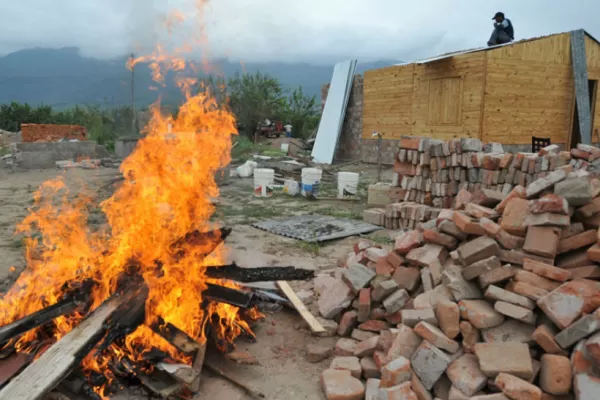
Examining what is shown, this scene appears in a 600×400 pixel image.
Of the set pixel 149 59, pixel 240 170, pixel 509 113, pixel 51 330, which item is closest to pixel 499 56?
pixel 509 113

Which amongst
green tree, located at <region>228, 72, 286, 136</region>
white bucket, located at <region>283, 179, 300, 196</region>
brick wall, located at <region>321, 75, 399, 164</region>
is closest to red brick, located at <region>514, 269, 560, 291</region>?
white bucket, located at <region>283, 179, 300, 196</region>

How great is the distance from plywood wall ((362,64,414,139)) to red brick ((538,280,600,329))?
13.2 metres

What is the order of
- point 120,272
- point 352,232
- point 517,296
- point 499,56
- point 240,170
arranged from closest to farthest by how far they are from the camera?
point 517,296 → point 120,272 → point 352,232 → point 499,56 → point 240,170

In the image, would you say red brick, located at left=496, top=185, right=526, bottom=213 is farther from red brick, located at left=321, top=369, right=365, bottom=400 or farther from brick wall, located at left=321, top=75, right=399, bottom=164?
brick wall, located at left=321, top=75, right=399, bottom=164

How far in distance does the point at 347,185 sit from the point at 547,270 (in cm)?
784

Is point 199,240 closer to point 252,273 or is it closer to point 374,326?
point 252,273

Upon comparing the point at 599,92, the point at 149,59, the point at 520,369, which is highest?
the point at 599,92

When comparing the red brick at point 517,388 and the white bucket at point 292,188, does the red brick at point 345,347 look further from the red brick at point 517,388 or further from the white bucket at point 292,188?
the white bucket at point 292,188

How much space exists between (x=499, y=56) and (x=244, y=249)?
1064 centimetres

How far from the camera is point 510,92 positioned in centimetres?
1359

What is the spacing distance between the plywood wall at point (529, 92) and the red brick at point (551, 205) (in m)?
10.6

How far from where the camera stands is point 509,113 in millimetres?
13742

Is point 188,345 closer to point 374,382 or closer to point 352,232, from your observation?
point 374,382

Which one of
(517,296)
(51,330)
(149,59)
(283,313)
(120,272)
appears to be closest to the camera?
(517,296)
